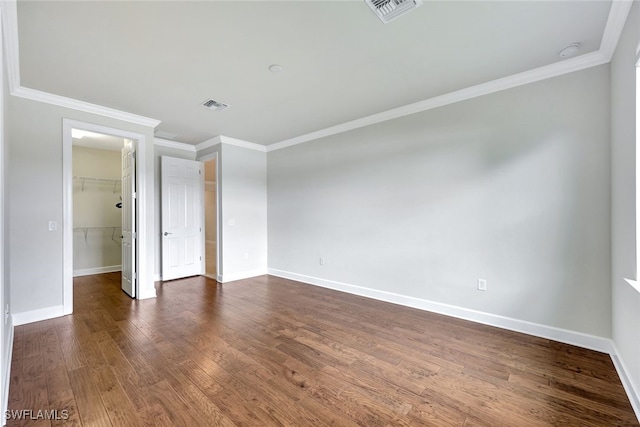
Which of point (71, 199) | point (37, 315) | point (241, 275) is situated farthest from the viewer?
point (241, 275)

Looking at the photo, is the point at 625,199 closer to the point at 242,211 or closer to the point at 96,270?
the point at 242,211

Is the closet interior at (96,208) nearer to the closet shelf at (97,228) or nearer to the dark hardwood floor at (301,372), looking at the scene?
the closet shelf at (97,228)

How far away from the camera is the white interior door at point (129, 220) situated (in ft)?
13.2

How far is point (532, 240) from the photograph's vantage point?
2764 mm

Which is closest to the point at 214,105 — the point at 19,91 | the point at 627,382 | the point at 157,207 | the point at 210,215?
the point at 19,91

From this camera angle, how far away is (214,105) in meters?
3.55

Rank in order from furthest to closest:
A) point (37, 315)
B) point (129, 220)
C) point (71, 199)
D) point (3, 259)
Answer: point (129, 220), point (71, 199), point (37, 315), point (3, 259)

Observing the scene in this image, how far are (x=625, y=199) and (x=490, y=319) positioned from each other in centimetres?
165

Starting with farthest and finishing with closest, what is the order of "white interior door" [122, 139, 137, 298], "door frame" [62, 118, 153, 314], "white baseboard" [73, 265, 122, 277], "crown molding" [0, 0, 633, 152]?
"white baseboard" [73, 265, 122, 277] < "white interior door" [122, 139, 137, 298] < "door frame" [62, 118, 153, 314] < "crown molding" [0, 0, 633, 152]

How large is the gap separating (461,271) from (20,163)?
5176 millimetres

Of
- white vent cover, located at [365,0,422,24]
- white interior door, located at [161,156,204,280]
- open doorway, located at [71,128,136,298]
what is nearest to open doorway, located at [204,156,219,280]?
white interior door, located at [161,156,204,280]

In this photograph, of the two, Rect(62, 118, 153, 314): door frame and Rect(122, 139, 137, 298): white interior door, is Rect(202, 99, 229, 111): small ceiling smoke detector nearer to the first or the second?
Rect(62, 118, 153, 314): door frame

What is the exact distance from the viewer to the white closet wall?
18.4 ft

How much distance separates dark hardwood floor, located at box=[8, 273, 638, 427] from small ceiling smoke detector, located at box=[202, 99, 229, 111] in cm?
265
